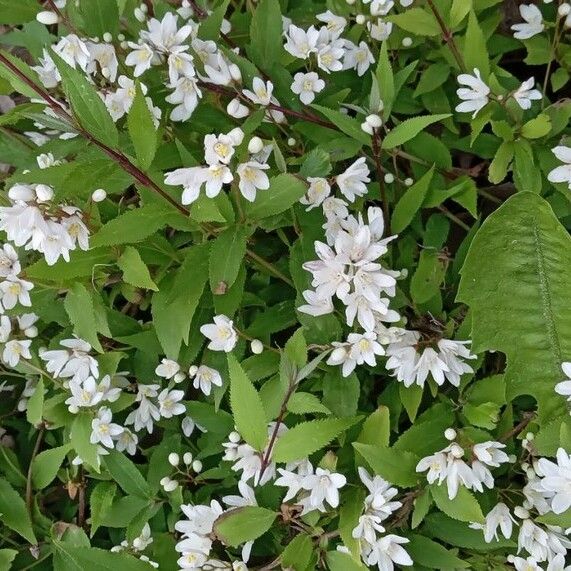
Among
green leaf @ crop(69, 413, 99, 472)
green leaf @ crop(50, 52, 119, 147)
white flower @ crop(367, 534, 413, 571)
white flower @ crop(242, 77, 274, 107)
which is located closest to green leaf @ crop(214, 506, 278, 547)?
white flower @ crop(367, 534, 413, 571)

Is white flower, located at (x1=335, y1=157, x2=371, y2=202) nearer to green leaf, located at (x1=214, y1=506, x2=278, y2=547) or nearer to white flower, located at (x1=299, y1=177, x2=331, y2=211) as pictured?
white flower, located at (x1=299, y1=177, x2=331, y2=211)

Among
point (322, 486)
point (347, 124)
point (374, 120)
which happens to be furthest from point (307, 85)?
point (322, 486)

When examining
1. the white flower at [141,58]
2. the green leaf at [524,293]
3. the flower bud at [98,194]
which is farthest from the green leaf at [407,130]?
the flower bud at [98,194]

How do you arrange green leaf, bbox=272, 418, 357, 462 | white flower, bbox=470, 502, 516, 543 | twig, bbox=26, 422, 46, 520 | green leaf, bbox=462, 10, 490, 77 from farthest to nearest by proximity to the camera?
twig, bbox=26, 422, 46, 520 → green leaf, bbox=462, 10, 490, 77 → white flower, bbox=470, 502, 516, 543 → green leaf, bbox=272, 418, 357, 462

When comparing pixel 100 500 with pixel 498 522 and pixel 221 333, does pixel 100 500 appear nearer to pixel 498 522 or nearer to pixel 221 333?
pixel 221 333

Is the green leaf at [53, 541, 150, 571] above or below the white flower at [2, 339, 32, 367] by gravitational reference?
below

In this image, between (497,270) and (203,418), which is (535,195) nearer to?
(497,270)
